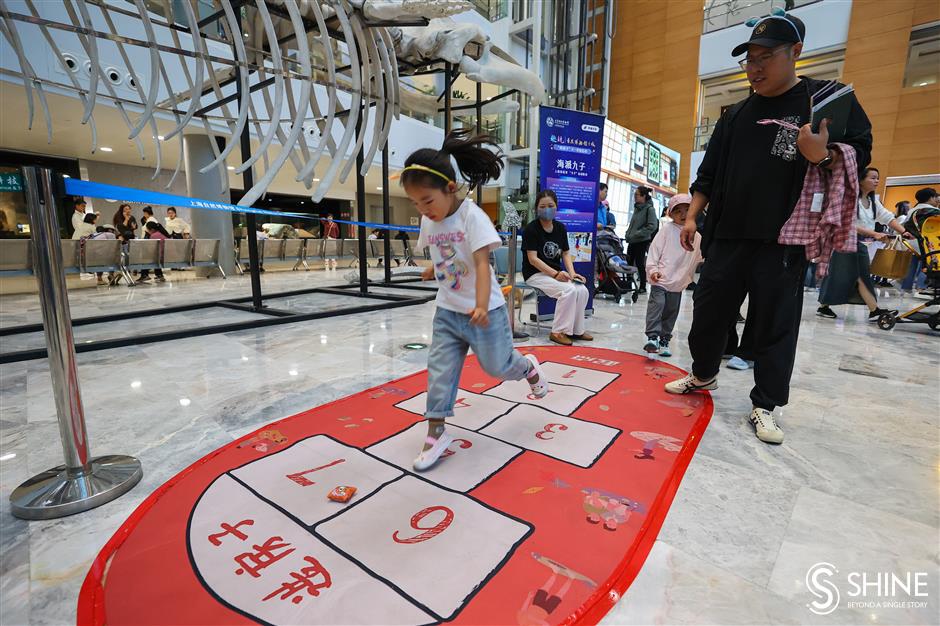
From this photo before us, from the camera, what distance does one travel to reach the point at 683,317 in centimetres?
510

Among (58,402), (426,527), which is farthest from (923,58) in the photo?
(58,402)

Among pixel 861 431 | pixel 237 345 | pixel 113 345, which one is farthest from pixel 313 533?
pixel 113 345

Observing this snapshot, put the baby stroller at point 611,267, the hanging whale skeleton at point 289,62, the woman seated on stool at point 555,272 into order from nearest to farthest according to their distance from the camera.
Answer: the hanging whale skeleton at point 289,62 < the woman seated on stool at point 555,272 < the baby stroller at point 611,267

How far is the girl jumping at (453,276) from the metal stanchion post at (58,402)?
1106 mm

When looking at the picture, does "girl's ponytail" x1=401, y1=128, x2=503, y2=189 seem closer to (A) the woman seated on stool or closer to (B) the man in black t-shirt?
(B) the man in black t-shirt

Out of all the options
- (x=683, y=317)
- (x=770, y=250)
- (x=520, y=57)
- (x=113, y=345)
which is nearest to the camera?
(x=770, y=250)

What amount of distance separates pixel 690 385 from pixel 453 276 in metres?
1.58

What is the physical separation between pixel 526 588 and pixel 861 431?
6.48 feet

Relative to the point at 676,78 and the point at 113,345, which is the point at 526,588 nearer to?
the point at 113,345

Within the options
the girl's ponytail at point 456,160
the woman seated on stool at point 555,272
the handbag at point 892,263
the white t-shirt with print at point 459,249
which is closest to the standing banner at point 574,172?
the woman seated on stool at point 555,272

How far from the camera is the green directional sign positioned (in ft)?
4.40

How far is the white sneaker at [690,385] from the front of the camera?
240cm

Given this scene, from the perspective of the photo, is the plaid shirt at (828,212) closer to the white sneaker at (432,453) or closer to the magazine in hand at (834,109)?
the magazine in hand at (834,109)

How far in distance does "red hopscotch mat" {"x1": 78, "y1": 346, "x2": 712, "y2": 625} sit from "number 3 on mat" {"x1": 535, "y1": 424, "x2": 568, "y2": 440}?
0.03 feet
